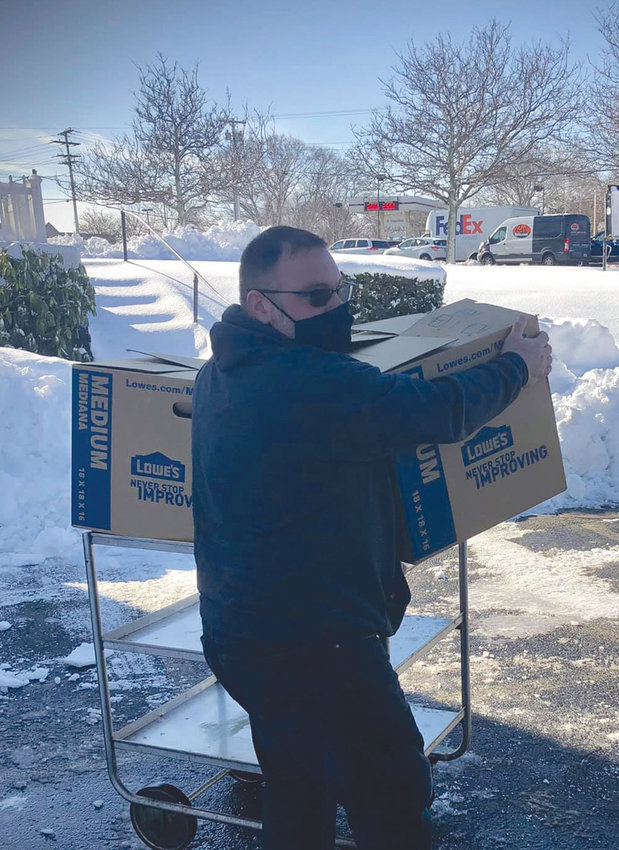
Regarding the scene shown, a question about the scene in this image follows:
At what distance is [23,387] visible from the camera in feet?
23.1

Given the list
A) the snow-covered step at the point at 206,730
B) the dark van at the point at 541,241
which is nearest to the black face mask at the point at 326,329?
the snow-covered step at the point at 206,730

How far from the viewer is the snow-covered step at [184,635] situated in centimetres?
292

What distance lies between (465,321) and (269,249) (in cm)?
71

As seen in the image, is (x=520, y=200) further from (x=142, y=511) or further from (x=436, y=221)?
(x=142, y=511)

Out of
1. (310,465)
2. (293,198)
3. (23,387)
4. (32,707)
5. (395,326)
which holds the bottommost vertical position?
(32,707)

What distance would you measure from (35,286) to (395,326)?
26.2ft

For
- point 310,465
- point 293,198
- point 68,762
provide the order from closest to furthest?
point 310,465, point 68,762, point 293,198

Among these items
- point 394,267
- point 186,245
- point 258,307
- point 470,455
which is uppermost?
point 186,245

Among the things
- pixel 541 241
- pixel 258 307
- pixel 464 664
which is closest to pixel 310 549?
pixel 258 307

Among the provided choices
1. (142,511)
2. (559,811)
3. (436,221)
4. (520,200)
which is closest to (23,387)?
(142,511)

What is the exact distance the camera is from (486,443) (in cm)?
244

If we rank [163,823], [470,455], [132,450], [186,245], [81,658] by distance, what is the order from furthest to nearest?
[186,245]
[81,658]
[163,823]
[132,450]
[470,455]

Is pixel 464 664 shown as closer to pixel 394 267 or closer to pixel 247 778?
pixel 247 778

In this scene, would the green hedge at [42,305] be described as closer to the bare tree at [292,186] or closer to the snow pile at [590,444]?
the snow pile at [590,444]
